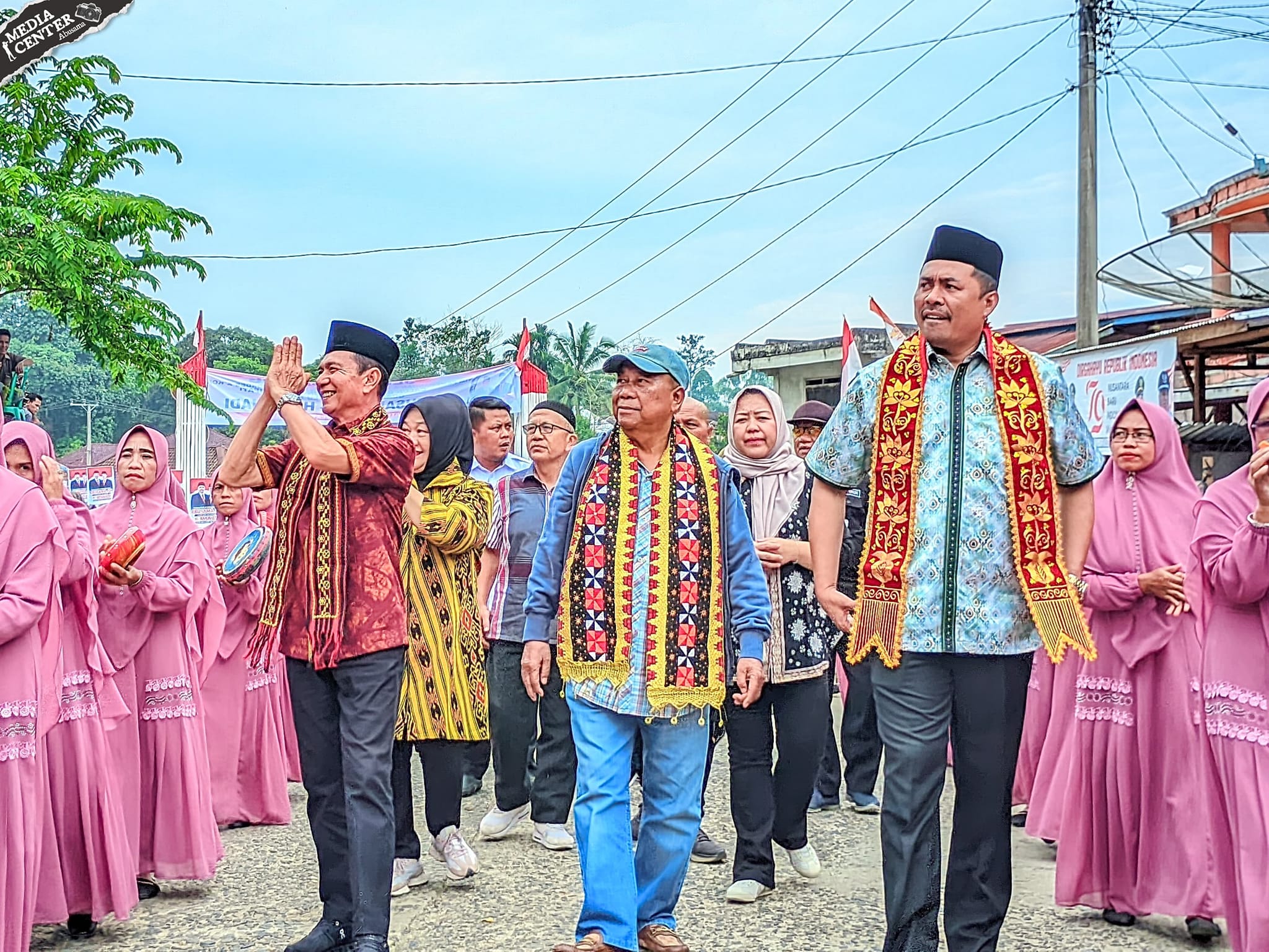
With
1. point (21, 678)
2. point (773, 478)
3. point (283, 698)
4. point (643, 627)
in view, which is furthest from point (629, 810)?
point (283, 698)

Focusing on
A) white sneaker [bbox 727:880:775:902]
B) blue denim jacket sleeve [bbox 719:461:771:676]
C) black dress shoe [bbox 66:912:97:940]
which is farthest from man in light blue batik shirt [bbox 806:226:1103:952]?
black dress shoe [bbox 66:912:97:940]

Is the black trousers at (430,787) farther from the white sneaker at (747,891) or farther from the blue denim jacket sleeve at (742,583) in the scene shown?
the blue denim jacket sleeve at (742,583)

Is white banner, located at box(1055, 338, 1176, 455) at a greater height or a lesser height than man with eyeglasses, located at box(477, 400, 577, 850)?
greater

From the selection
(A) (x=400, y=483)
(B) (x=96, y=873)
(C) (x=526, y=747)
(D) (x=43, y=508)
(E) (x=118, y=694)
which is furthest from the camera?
(C) (x=526, y=747)

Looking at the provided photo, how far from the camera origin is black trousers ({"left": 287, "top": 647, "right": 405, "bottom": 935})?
4266 millimetres

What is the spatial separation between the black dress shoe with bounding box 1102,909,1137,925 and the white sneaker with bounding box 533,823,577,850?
235 centimetres

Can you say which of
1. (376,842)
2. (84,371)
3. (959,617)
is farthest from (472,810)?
(84,371)

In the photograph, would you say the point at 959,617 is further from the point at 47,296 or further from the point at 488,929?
the point at 47,296

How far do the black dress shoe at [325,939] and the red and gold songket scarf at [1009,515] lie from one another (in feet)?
6.51

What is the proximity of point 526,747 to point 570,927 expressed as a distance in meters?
1.79

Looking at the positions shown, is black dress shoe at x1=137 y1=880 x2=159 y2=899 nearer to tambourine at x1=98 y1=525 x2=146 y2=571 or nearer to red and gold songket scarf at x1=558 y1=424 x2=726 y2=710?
tambourine at x1=98 y1=525 x2=146 y2=571

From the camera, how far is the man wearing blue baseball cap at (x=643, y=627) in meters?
4.27

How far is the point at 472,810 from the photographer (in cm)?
696

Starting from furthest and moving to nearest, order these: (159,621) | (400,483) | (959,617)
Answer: (159,621), (400,483), (959,617)
